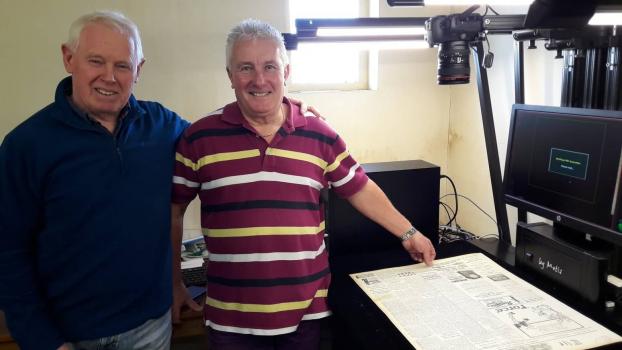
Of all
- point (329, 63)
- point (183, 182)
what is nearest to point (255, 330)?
point (183, 182)

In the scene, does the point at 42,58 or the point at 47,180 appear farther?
the point at 42,58

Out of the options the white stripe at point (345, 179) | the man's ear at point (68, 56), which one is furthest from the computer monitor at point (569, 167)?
the man's ear at point (68, 56)

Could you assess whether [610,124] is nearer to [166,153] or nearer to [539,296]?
[539,296]

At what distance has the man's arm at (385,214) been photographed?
1.31m

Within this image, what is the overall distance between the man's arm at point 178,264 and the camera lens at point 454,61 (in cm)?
87

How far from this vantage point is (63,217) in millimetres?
1070

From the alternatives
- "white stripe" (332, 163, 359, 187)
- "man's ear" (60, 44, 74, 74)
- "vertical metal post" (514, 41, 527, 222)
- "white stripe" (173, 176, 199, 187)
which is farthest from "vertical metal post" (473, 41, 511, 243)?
"man's ear" (60, 44, 74, 74)

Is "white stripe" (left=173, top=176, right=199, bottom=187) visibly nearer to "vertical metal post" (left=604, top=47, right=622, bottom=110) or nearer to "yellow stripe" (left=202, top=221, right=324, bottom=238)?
"yellow stripe" (left=202, top=221, right=324, bottom=238)

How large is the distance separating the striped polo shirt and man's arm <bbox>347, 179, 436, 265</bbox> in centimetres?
16

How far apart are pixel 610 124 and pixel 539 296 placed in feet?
1.45

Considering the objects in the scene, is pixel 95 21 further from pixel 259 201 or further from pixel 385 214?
pixel 385 214

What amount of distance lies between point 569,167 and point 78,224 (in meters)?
1.22

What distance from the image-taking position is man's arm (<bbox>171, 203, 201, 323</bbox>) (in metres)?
1.28

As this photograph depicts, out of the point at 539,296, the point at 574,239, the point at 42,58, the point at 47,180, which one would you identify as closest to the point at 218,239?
the point at 47,180
